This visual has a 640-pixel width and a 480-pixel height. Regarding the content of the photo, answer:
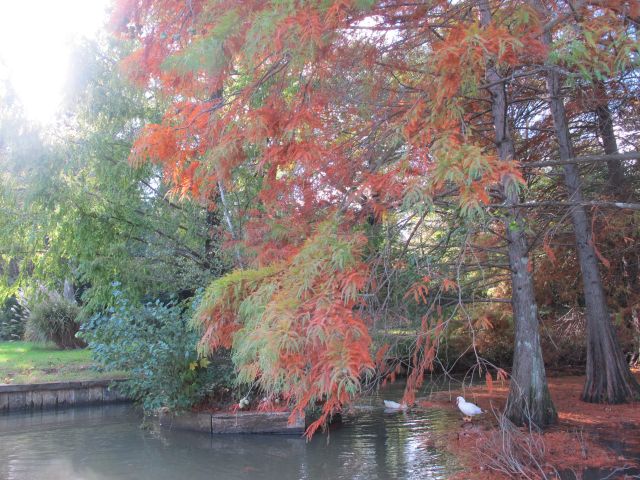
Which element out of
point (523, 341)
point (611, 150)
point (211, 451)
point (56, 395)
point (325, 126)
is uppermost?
point (611, 150)

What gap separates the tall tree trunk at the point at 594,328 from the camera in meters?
9.95

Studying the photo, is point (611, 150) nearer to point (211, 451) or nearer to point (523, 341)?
point (523, 341)

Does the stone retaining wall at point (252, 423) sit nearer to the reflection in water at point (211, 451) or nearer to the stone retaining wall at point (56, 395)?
the reflection in water at point (211, 451)

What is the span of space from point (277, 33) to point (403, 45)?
291 cm

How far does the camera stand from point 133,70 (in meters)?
7.04

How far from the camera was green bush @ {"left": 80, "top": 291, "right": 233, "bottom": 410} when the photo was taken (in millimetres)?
9477

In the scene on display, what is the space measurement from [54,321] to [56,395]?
4755 millimetres

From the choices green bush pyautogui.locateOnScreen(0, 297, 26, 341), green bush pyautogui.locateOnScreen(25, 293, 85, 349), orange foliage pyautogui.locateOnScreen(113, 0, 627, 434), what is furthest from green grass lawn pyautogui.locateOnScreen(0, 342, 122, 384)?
orange foliage pyautogui.locateOnScreen(113, 0, 627, 434)

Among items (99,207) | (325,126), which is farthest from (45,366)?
(325,126)

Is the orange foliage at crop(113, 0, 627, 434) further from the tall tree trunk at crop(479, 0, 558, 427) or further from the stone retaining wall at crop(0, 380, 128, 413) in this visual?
the stone retaining wall at crop(0, 380, 128, 413)

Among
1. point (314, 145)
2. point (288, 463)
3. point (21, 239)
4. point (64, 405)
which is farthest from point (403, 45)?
point (64, 405)

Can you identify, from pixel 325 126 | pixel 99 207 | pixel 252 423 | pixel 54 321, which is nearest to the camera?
pixel 325 126

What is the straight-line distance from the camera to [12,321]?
736 inches

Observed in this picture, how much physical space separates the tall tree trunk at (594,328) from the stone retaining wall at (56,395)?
8415 millimetres
